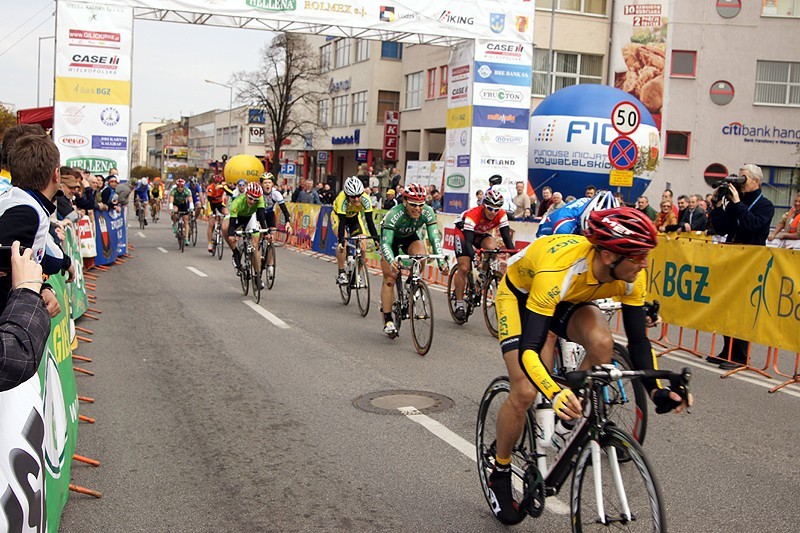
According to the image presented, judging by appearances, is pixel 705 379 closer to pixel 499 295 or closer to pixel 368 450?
pixel 368 450

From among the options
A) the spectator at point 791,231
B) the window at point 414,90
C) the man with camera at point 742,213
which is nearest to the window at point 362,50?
the window at point 414,90

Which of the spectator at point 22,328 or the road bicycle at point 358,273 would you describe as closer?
the spectator at point 22,328

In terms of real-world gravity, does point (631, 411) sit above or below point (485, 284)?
below

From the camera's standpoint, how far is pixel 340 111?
60719 millimetres

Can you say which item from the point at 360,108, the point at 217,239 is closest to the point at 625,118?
the point at 217,239

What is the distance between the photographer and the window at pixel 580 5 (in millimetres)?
42250

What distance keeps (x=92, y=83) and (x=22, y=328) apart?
1987 cm

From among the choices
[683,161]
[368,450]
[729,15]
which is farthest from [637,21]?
[368,450]

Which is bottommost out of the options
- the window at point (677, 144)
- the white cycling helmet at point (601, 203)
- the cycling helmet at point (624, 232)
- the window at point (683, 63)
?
the cycling helmet at point (624, 232)

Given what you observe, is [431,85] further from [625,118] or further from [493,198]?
[493,198]

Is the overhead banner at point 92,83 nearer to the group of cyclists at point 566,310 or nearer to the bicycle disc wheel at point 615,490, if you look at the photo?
the group of cyclists at point 566,310

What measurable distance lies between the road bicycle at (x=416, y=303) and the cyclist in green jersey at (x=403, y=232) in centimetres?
10

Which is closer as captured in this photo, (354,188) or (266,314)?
(266,314)

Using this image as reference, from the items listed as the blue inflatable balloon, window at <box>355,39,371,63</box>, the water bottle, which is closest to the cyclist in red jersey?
the water bottle
